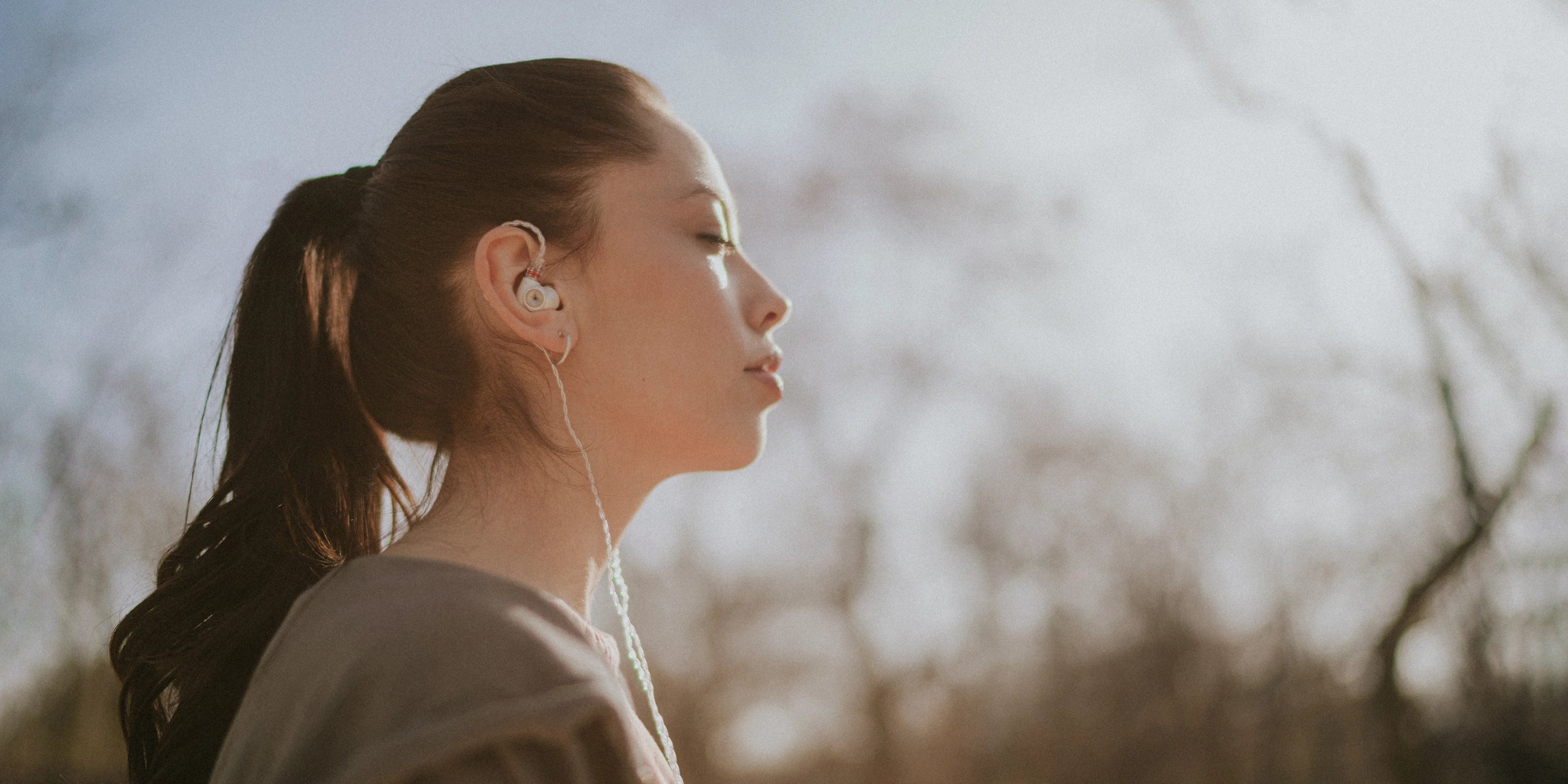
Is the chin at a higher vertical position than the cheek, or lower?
Answer: lower

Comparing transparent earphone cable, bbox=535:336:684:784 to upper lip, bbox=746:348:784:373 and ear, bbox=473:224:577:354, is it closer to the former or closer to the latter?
ear, bbox=473:224:577:354

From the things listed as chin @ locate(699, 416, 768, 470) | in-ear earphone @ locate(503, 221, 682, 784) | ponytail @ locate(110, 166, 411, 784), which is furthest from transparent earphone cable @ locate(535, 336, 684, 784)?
ponytail @ locate(110, 166, 411, 784)

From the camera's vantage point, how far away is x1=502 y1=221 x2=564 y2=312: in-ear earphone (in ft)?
4.18

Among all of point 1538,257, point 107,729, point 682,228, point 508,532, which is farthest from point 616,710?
point 1538,257

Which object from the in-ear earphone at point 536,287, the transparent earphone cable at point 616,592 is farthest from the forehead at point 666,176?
the transparent earphone cable at point 616,592

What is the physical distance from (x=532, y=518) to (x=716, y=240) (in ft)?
1.44

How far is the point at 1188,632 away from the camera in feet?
27.3

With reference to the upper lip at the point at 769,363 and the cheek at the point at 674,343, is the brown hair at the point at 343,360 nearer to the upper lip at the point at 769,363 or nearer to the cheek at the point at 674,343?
the cheek at the point at 674,343

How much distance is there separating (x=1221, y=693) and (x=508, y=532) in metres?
8.28

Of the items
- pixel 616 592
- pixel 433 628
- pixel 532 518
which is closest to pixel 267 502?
pixel 532 518

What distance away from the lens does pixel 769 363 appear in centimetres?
139

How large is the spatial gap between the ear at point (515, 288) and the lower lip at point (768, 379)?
0.77 feet

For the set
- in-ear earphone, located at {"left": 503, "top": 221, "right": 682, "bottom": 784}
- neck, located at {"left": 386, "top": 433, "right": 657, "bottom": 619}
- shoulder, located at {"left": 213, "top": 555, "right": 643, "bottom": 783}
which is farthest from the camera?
in-ear earphone, located at {"left": 503, "top": 221, "right": 682, "bottom": 784}

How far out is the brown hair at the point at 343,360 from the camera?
1.26 meters
